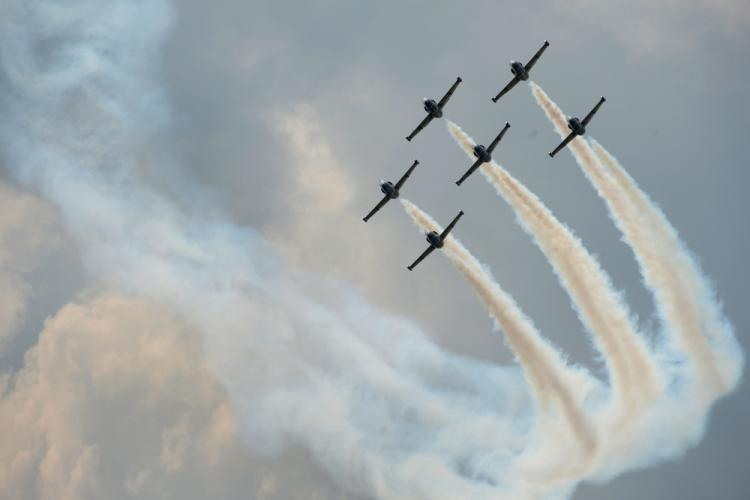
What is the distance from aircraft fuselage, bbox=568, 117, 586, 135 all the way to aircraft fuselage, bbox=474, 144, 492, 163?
295 inches

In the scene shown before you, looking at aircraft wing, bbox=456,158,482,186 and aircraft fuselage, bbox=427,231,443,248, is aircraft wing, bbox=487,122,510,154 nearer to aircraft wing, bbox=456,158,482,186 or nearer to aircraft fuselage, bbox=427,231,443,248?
aircraft wing, bbox=456,158,482,186

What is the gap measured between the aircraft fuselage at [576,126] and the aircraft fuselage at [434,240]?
14774 mm

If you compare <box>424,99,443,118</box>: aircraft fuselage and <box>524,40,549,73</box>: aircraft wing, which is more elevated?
<box>524,40,549,73</box>: aircraft wing

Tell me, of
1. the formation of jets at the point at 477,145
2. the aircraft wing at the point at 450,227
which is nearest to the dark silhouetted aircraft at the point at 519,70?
the formation of jets at the point at 477,145

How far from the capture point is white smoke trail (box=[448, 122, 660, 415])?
3211 inches

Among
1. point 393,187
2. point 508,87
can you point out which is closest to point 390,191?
point 393,187

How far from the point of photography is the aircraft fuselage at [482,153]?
3231 inches

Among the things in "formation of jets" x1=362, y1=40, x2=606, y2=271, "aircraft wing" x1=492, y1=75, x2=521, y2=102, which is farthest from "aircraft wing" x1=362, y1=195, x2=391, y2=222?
"aircraft wing" x1=492, y1=75, x2=521, y2=102

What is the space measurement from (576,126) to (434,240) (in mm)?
15584

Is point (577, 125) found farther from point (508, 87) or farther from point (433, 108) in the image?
point (433, 108)

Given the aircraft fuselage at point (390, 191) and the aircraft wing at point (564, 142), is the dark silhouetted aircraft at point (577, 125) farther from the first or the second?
the aircraft fuselage at point (390, 191)

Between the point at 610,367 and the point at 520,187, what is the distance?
17.2 meters

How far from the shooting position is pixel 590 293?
82188 mm

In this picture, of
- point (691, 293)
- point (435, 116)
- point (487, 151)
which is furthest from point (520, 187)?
point (691, 293)
